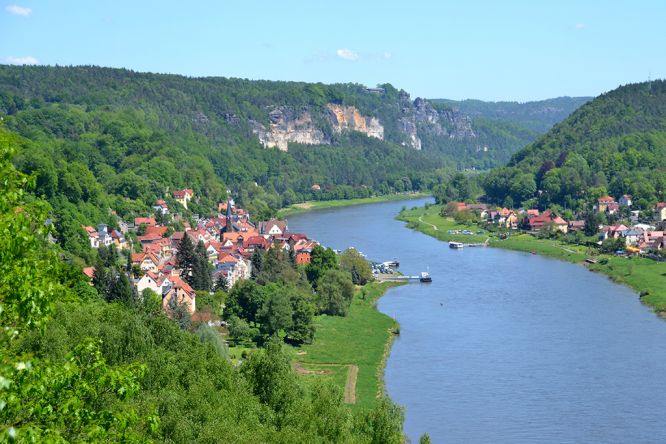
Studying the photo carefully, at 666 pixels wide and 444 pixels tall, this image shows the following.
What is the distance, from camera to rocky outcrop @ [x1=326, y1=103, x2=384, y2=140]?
121m

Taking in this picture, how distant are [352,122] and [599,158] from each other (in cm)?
5662

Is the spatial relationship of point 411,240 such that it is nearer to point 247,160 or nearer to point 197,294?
point 197,294

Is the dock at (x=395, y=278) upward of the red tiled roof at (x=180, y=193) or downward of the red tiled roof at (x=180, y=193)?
downward

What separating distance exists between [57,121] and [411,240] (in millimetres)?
31774

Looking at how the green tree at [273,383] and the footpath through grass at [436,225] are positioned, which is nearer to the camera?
the green tree at [273,383]

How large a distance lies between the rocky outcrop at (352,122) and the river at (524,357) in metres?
79.4

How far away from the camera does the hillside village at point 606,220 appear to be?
47188 mm

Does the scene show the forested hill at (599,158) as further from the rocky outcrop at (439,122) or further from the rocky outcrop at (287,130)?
the rocky outcrop at (439,122)

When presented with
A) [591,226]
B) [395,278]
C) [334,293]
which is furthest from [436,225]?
[334,293]

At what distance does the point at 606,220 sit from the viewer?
5569 cm

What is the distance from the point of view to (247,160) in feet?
302

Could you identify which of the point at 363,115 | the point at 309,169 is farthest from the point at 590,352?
the point at 363,115

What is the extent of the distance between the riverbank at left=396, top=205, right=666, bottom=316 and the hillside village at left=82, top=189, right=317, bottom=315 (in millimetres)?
11091

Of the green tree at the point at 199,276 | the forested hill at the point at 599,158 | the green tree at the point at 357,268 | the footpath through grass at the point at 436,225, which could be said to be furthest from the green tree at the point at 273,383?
the forested hill at the point at 599,158
